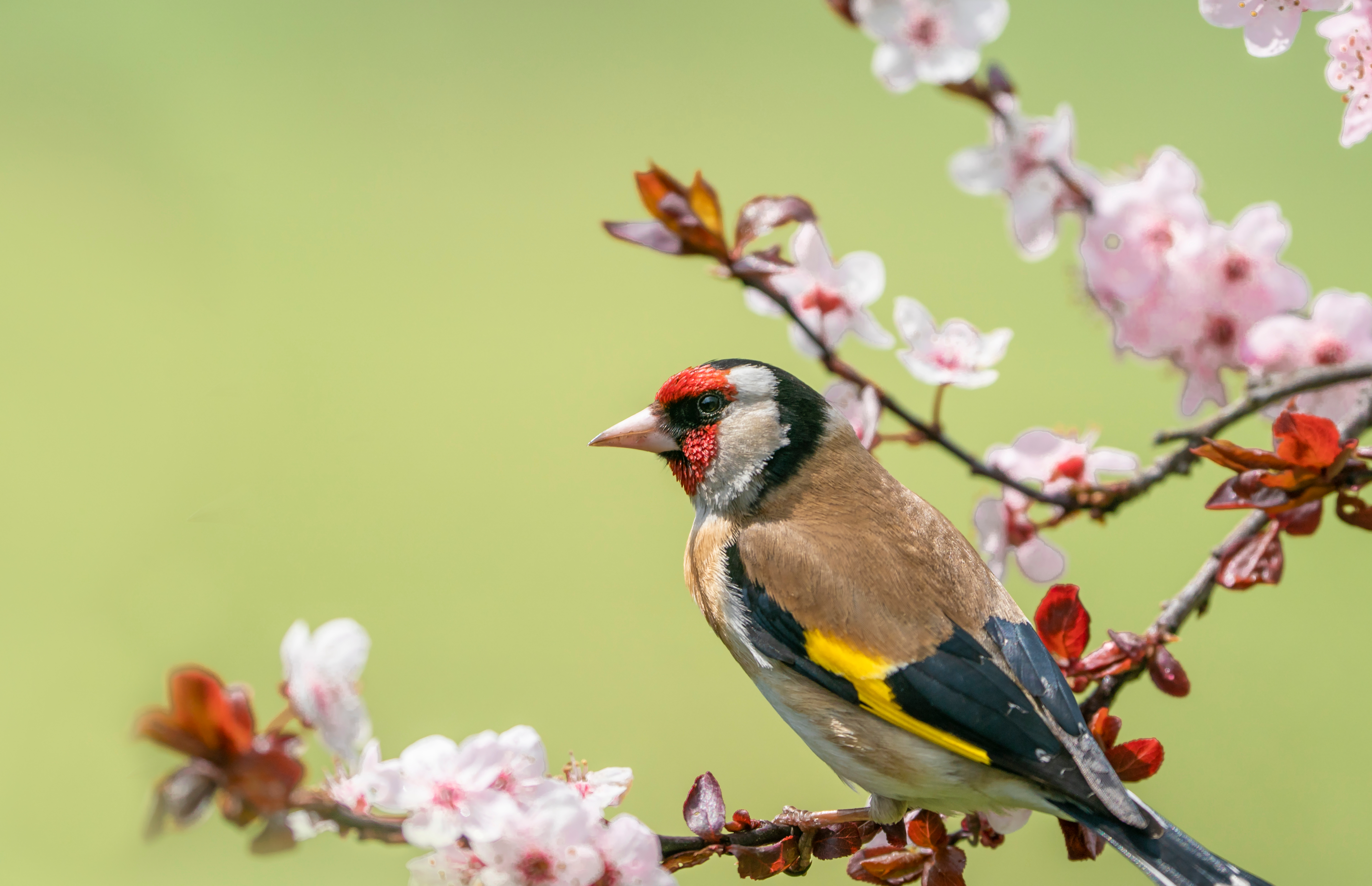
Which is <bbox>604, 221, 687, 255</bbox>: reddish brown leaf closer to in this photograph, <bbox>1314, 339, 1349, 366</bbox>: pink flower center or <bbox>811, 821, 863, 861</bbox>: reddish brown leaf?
<bbox>811, 821, 863, 861</bbox>: reddish brown leaf

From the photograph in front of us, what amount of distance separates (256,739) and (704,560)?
0.66m

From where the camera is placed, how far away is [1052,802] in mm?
988

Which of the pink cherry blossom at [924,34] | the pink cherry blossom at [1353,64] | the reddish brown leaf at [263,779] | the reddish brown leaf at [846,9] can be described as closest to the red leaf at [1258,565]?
the pink cherry blossom at [1353,64]

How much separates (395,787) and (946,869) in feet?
1.57

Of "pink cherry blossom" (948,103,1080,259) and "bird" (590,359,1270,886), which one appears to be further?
"pink cherry blossom" (948,103,1080,259)

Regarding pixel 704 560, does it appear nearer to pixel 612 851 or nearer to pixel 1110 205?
pixel 612 851

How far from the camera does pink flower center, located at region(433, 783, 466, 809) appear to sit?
0.80 meters

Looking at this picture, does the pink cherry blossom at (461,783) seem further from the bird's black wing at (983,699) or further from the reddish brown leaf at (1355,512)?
the reddish brown leaf at (1355,512)

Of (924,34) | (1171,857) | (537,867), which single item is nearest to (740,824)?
(537,867)

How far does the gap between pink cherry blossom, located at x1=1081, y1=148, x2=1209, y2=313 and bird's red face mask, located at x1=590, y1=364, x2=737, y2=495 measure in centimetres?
51

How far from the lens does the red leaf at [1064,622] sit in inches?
40.5

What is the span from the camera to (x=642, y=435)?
126 centimetres

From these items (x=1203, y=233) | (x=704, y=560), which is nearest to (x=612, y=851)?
(x=704, y=560)

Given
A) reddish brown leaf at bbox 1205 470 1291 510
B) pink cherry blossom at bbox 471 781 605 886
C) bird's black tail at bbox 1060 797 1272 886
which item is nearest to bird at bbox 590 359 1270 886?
bird's black tail at bbox 1060 797 1272 886
